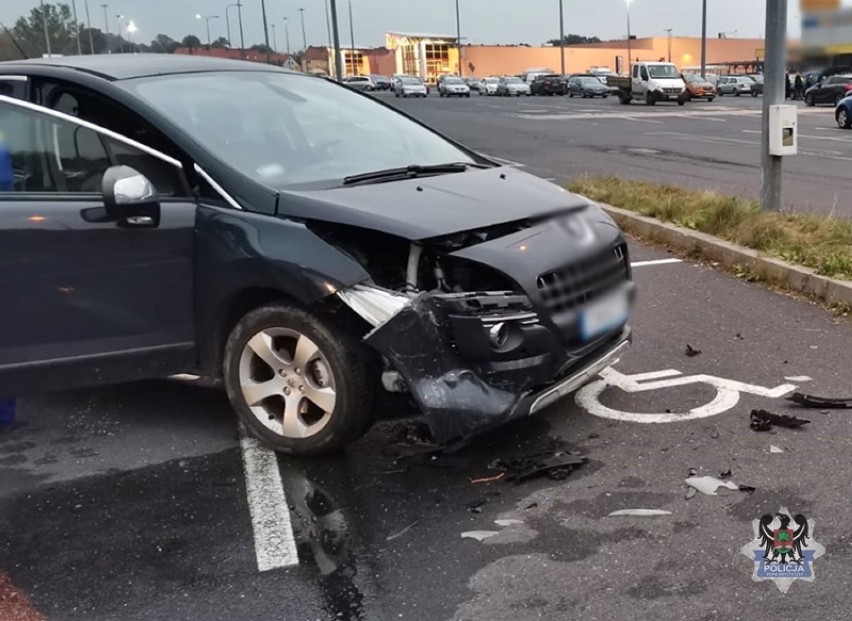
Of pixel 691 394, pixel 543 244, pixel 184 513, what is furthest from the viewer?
pixel 691 394

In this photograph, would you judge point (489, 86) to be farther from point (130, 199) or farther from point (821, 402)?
point (130, 199)

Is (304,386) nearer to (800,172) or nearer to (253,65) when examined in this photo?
(253,65)

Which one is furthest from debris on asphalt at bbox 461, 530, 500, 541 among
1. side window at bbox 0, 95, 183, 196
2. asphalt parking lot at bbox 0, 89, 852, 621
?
side window at bbox 0, 95, 183, 196

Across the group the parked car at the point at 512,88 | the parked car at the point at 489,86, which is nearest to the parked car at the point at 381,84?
the parked car at the point at 489,86

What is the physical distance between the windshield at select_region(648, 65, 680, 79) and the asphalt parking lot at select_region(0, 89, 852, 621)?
129ft

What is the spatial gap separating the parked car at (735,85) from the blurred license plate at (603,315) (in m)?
55.6

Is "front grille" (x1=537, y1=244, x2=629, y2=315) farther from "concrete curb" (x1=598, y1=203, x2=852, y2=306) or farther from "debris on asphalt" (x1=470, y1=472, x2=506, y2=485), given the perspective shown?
"concrete curb" (x1=598, y1=203, x2=852, y2=306)

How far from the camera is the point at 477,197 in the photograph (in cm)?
407

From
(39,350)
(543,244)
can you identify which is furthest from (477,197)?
(39,350)

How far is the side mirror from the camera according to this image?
12.7 feet

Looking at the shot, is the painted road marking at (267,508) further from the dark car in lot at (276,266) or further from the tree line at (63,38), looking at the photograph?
the tree line at (63,38)

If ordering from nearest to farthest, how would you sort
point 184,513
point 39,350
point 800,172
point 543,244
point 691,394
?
1. point 184,513
2. point 543,244
3. point 39,350
4. point 691,394
5. point 800,172

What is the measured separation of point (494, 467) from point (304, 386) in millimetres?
909

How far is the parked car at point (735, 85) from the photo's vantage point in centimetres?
5588
